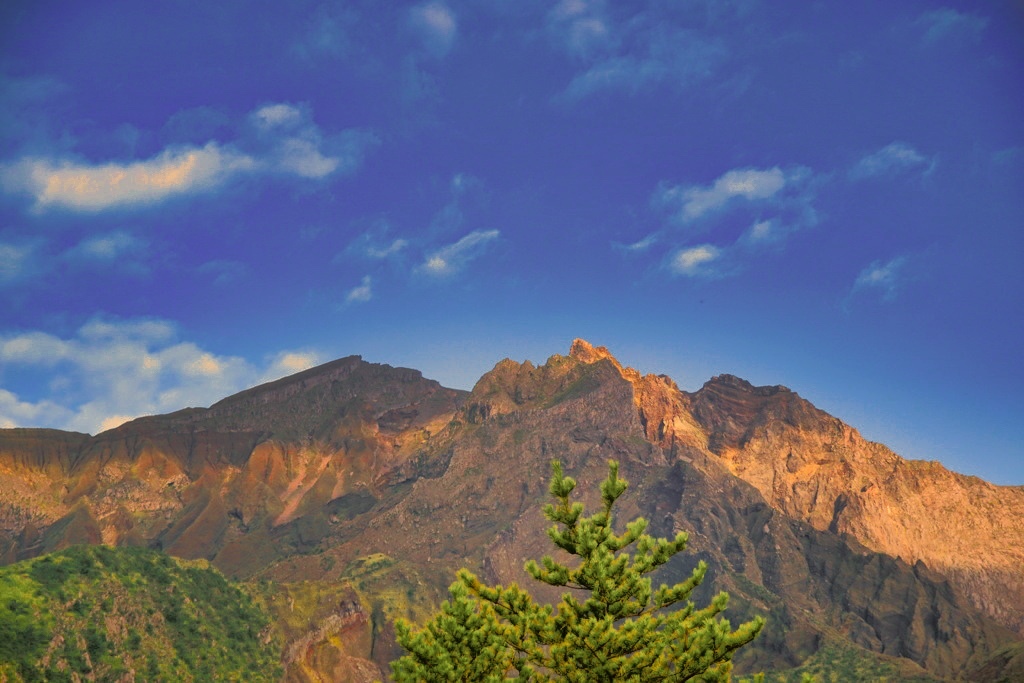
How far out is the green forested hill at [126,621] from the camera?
128 meters

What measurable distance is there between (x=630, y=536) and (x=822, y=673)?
182m

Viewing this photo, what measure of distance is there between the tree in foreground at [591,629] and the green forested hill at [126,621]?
102m

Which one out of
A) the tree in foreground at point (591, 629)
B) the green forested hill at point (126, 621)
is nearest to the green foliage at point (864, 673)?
the green forested hill at point (126, 621)

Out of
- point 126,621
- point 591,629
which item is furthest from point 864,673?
point 591,629

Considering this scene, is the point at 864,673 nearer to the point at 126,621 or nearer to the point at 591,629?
the point at 126,621

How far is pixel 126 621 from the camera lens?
15100cm

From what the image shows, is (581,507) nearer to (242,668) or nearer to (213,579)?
(242,668)

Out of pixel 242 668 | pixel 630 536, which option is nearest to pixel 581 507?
pixel 630 536

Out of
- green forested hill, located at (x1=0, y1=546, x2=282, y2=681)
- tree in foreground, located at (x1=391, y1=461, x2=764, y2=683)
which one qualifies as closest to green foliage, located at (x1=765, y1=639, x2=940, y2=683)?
green forested hill, located at (x1=0, y1=546, x2=282, y2=681)

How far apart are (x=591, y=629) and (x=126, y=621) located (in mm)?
137636

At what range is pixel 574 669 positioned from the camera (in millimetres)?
35688

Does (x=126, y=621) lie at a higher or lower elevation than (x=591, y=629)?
lower

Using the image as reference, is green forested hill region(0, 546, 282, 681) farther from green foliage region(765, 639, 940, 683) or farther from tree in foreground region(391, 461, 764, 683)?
green foliage region(765, 639, 940, 683)

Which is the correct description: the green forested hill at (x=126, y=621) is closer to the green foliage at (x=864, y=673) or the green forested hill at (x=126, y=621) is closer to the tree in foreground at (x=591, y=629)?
the tree in foreground at (x=591, y=629)
